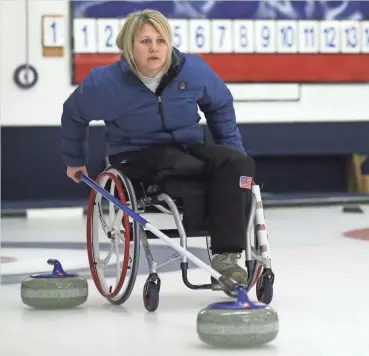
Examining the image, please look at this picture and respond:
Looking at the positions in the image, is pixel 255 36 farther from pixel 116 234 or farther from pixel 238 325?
pixel 238 325

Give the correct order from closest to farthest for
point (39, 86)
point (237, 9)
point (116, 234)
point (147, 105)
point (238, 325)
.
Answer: point (238, 325) → point (147, 105) → point (116, 234) → point (39, 86) → point (237, 9)

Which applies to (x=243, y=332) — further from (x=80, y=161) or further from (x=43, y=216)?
(x=43, y=216)

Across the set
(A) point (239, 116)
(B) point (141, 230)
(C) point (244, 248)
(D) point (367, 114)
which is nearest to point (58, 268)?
(B) point (141, 230)

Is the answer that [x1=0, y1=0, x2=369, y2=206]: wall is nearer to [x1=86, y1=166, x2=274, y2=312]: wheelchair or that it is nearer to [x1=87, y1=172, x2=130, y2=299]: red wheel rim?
[x1=87, y1=172, x2=130, y2=299]: red wheel rim

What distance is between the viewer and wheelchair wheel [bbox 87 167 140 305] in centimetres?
305

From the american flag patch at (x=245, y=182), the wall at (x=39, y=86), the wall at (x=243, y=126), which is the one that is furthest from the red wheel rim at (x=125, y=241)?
the wall at (x=39, y=86)

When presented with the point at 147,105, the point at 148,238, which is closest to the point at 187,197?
the point at 148,238

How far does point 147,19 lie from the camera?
3.18 meters

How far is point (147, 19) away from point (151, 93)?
23cm

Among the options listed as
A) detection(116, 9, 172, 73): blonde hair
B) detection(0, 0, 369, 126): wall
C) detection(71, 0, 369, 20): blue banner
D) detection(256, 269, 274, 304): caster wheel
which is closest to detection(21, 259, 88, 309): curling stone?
detection(256, 269, 274, 304): caster wheel

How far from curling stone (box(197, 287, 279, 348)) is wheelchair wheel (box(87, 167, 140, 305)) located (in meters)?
0.50

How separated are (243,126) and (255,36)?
0.66 m

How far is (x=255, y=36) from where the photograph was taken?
7.40 metres

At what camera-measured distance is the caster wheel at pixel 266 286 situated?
3.16 meters
